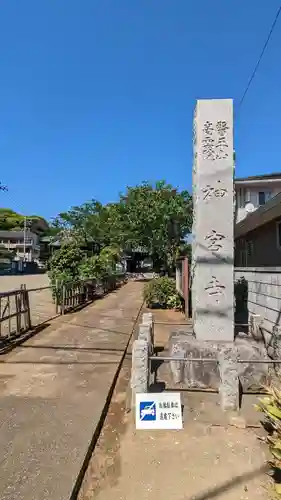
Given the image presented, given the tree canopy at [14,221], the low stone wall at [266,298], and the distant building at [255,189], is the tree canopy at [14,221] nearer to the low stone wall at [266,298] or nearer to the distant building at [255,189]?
the distant building at [255,189]

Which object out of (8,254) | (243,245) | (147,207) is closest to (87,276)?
(243,245)

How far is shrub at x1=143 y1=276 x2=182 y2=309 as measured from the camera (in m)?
14.8

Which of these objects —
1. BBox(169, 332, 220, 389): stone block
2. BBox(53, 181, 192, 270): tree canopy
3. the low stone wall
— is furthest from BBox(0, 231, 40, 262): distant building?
BBox(169, 332, 220, 389): stone block

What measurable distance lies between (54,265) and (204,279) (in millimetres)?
11415

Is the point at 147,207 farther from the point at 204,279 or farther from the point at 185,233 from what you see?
the point at 204,279

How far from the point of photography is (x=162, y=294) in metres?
15.1

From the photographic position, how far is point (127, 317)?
41.4 ft

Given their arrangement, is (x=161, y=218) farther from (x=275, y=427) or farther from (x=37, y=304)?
(x=275, y=427)

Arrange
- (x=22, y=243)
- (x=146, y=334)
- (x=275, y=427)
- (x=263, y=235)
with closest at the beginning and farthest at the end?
(x=275, y=427) < (x=146, y=334) < (x=263, y=235) < (x=22, y=243)

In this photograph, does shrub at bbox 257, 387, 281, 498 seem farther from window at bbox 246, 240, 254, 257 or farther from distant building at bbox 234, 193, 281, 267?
window at bbox 246, 240, 254, 257

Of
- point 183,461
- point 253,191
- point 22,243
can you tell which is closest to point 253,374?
point 183,461

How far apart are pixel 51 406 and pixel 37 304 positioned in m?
11.6

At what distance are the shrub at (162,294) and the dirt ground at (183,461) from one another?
10235 mm

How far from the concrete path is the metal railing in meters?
0.79
